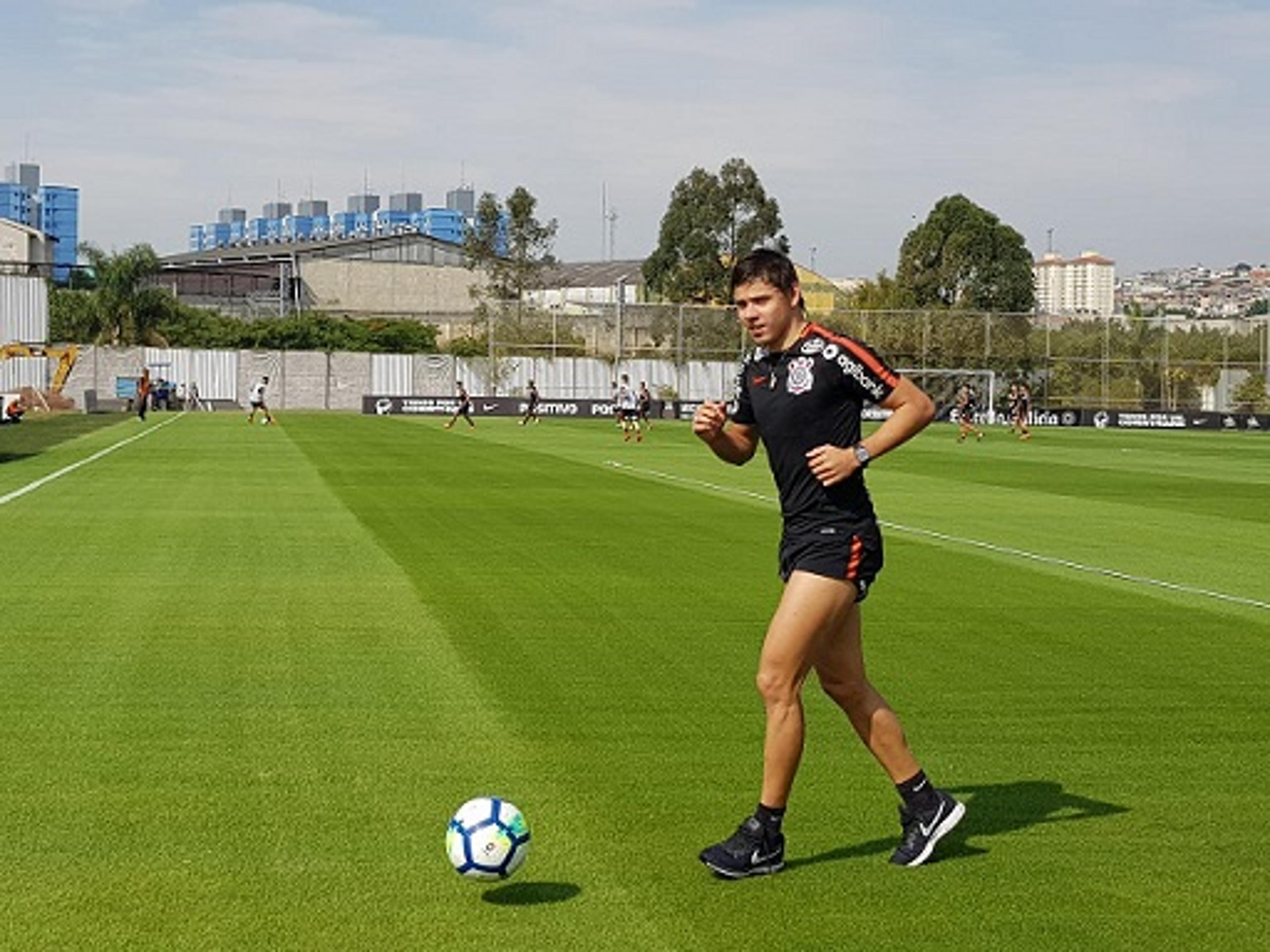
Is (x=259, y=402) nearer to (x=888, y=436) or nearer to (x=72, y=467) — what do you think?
(x=72, y=467)

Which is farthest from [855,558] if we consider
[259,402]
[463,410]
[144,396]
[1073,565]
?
[144,396]

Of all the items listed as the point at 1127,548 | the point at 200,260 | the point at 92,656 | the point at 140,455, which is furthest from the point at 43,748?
the point at 200,260

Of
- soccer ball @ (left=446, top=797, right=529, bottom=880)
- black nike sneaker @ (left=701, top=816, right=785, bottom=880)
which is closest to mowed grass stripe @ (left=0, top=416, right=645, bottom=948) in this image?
soccer ball @ (left=446, top=797, right=529, bottom=880)

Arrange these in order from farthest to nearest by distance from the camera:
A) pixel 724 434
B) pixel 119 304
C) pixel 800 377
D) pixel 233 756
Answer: pixel 119 304
pixel 233 756
pixel 724 434
pixel 800 377

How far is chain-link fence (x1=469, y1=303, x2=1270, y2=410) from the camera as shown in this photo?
86.4 metres

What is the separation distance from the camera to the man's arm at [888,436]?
6527mm

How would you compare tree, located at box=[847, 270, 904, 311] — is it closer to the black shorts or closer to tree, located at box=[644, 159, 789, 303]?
tree, located at box=[644, 159, 789, 303]

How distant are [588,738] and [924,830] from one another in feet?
8.27

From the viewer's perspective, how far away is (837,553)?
260 inches

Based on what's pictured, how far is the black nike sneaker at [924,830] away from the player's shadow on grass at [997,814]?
0.12 metres

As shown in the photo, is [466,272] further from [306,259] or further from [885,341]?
[885,341]

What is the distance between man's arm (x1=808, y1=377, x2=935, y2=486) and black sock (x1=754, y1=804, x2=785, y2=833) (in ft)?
3.84

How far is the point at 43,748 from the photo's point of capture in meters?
8.50

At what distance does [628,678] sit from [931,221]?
98088 mm
